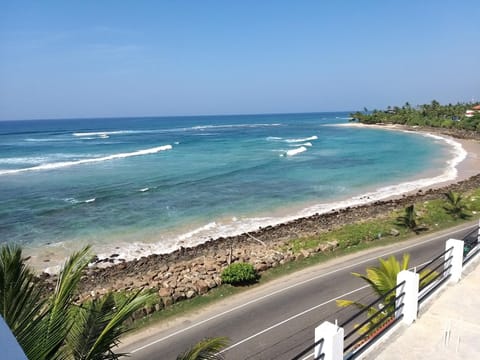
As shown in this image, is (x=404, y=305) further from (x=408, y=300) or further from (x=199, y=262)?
(x=199, y=262)

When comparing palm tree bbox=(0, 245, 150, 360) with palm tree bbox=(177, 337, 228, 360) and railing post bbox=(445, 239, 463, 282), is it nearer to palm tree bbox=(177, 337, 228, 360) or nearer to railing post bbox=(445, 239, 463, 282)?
palm tree bbox=(177, 337, 228, 360)

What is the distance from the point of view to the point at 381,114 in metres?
135

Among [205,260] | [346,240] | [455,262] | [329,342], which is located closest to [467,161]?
[346,240]

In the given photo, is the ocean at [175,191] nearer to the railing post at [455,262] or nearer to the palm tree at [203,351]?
the railing post at [455,262]

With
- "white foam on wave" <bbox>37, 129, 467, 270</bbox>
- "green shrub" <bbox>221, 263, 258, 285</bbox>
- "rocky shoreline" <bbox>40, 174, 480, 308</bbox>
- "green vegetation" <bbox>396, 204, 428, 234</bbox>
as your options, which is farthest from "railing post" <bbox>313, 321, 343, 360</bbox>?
"green vegetation" <bbox>396, 204, 428, 234</bbox>

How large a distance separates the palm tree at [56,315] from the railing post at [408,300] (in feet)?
19.5

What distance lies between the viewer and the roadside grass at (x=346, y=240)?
45.7 feet

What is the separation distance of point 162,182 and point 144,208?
394 inches

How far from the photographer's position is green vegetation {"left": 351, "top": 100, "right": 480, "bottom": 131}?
9396cm

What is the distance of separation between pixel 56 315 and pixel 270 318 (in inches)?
368

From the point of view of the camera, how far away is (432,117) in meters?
113

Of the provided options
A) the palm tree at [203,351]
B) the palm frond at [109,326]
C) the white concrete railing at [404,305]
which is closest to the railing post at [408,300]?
the white concrete railing at [404,305]

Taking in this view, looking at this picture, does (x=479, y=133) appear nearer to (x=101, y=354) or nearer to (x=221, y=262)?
(x=221, y=262)

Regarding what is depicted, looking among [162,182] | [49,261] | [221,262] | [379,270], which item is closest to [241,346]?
[379,270]
